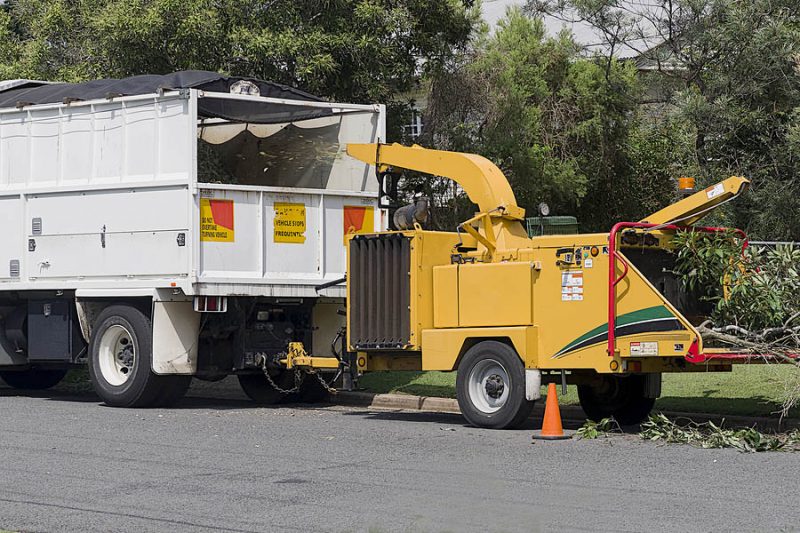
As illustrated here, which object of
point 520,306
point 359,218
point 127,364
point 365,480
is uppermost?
point 359,218

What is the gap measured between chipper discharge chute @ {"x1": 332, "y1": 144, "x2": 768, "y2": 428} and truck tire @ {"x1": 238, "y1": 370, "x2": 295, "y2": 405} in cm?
266

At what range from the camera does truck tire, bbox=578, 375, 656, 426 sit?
1417cm

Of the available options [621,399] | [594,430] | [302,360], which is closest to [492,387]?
[594,430]

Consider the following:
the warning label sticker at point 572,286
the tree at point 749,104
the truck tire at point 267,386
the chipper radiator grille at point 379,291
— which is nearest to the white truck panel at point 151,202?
the chipper radiator grille at point 379,291

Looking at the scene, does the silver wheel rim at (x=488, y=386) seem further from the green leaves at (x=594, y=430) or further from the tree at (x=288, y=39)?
the tree at (x=288, y=39)

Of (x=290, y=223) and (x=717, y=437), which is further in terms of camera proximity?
(x=290, y=223)

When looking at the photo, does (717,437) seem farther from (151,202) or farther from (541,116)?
(541,116)

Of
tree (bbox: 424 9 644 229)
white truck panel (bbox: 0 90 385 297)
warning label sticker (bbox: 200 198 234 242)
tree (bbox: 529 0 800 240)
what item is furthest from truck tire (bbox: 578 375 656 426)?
tree (bbox: 424 9 644 229)

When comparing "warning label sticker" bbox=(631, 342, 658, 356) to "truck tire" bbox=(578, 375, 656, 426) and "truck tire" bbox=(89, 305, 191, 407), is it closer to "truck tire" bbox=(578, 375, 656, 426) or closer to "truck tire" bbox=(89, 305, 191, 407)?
"truck tire" bbox=(578, 375, 656, 426)

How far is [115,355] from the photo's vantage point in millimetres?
16375

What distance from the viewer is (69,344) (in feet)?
55.6

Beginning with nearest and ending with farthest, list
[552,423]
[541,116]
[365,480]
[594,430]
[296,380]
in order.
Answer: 1. [365,480]
2. [552,423]
3. [594,430]
4. [296,380]
5. [541,116]

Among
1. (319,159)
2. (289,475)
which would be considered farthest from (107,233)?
(289,475)

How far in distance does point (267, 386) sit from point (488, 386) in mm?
4690
